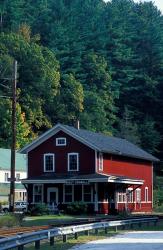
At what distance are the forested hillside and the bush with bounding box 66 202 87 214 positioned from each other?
36829 millimetres

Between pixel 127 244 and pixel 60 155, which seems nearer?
pixel 127 244

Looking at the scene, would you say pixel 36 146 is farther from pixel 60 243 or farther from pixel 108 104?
pixel 108 104

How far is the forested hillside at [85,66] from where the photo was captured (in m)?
103

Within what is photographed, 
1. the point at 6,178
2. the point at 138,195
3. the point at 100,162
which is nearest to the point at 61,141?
the point at 100,162

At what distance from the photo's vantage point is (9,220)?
117 feet

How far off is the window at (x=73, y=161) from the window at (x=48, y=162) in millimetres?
1799

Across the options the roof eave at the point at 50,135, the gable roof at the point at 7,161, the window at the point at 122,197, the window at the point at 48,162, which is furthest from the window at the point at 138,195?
the gable roof at the point at 7,161

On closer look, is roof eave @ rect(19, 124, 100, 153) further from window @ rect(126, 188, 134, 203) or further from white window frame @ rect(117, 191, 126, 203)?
window @ rect(126, 188, 134, 203)

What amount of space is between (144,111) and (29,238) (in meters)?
96.7

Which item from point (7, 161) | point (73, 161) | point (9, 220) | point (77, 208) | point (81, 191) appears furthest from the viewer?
point (7, 161)

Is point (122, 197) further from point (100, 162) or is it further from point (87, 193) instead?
point (87, 193)

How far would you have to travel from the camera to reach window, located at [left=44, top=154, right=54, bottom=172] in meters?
Result: 62.8

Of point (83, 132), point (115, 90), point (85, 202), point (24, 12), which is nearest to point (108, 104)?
point (115, 90)

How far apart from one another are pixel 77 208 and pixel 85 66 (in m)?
62.4
